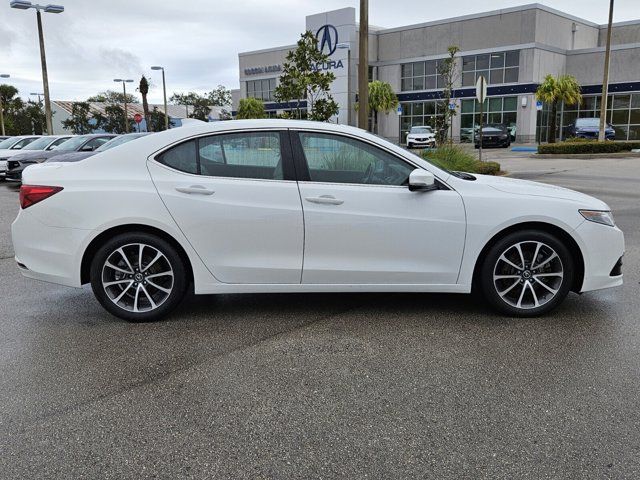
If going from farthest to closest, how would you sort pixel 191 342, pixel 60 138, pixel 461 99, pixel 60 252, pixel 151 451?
pixel 461 99, pixel 60 138, pixel 60 252, pixel 191 342, pixel 151 451

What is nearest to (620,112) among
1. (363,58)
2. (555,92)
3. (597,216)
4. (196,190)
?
(555,92)

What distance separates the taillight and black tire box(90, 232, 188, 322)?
0.60 metres

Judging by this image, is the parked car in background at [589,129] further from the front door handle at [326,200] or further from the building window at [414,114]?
the front door handle at [326,200]

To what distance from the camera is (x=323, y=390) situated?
11.6 feet

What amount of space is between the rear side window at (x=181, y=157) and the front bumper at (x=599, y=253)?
3.13m

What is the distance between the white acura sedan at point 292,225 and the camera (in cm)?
458

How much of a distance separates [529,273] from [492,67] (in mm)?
46397

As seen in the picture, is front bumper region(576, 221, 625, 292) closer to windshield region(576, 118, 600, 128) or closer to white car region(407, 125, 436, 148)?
white car region(407, 125, 436, 148)

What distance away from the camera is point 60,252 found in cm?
466

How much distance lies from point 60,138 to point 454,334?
1755cm

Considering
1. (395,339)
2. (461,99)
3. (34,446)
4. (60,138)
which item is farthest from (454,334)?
(461,99)

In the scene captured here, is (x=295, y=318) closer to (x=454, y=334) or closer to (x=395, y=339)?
(x=395, y=339)

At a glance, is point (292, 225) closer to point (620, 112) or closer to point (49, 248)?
point (49, 248)

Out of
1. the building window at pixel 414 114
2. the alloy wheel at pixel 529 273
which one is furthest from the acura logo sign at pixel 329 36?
the building window at pixel 414 114
